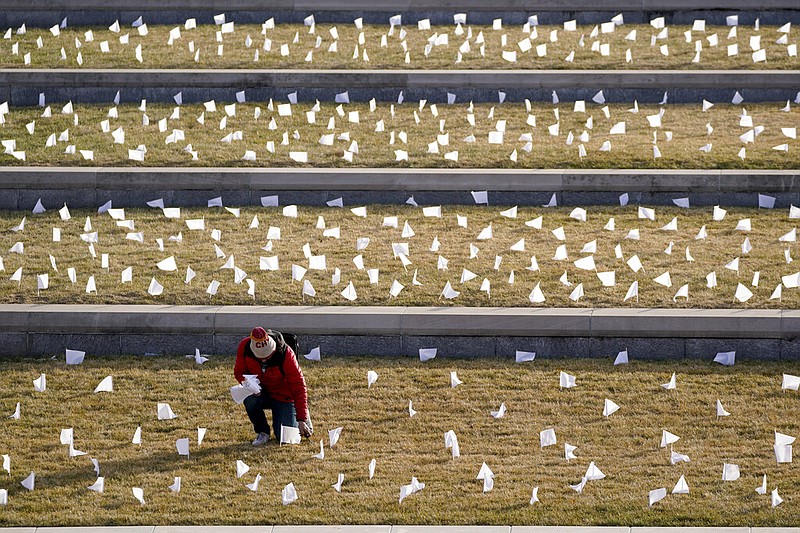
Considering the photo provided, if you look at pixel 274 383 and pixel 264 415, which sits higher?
pixel 274 383

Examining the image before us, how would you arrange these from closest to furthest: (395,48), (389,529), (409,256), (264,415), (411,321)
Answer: (389,529) → (264,415) → (411,321) → (409,256) → (395,48)

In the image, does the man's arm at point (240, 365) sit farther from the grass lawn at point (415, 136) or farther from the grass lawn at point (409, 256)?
the grass lawn at point (415, 136)

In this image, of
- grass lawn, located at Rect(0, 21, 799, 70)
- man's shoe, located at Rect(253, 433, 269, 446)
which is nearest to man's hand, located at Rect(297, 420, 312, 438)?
man's shoe, located at Rect(253, 433, 269, 446)

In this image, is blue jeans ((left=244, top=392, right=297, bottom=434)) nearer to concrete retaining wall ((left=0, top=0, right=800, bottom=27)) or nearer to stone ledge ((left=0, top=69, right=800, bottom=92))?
stone ledge ((left=0, top=69, right=800, bottom=92))

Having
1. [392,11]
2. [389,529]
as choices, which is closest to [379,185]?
[392,11]

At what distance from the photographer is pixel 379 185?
16031 millimetres

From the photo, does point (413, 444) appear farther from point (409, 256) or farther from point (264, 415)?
point (409, 256)

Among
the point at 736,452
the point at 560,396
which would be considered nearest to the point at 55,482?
the point at 560,396

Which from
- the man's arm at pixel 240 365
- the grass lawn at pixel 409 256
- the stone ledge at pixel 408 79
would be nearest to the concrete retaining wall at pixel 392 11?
the stone ledge at pixel 408 79

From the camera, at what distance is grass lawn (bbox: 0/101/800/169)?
1658cm

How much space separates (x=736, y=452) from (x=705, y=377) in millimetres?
1409

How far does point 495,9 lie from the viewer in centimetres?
2116

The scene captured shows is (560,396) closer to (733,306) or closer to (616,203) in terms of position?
(733,306)

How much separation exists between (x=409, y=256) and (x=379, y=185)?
196cm
